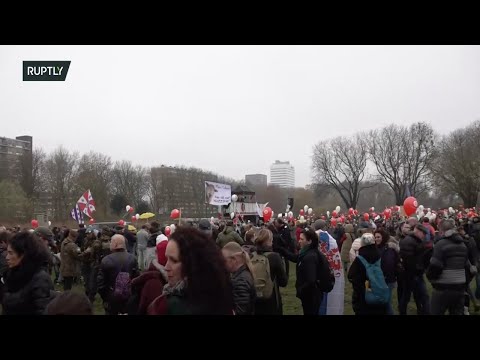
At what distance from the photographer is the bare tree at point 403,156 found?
1999 inches

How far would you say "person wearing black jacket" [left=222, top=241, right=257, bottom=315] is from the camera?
12.1 ft

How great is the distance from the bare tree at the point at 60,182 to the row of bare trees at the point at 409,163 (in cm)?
3346

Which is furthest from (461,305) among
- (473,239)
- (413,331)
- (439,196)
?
(439,196)

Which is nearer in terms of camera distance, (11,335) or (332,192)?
(11,335)

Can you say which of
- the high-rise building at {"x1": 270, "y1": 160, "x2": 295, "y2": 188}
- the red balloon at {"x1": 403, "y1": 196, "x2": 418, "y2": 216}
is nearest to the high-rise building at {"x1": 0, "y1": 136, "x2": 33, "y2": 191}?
the red balloon at {"x1": 403, "y1": 196, "x2": 418, "y2": 216}

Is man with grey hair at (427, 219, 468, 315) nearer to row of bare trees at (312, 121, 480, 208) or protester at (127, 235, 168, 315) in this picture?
protester at (127, 235, 168, 315)

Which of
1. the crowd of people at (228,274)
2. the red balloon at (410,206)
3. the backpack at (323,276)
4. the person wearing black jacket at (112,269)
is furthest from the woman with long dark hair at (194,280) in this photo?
the red balloon at (410,206)

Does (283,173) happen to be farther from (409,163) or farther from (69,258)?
(69,258)

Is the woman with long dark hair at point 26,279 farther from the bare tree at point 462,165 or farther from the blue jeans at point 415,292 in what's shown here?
the bare tree at point 462,165

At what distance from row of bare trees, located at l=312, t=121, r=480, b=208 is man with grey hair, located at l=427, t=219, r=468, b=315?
3685 cm

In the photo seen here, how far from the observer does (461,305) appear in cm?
566

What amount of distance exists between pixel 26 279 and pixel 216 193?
13.5 metres

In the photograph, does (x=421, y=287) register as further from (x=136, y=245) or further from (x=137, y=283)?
(x=136, y=245)
